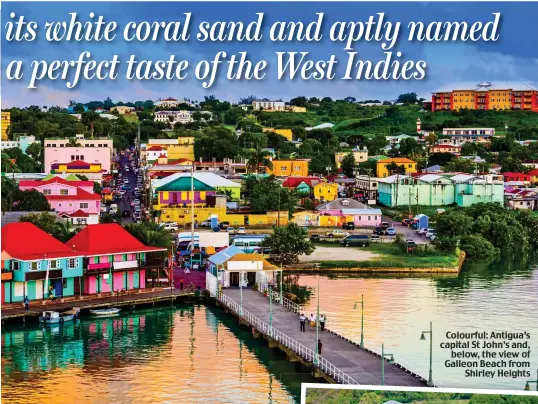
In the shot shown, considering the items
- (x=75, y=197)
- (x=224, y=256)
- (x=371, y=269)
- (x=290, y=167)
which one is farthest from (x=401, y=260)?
(x=290, y=167)

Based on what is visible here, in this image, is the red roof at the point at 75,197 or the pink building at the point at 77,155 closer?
the red roof at the point at 75,197

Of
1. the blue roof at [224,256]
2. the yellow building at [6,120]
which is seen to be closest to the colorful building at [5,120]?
the yellow building at [6,120]

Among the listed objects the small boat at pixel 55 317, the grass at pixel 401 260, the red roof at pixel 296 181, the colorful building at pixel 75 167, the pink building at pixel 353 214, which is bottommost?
the small boat at pixel 55 317

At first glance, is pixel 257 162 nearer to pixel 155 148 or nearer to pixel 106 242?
pixel 155 148

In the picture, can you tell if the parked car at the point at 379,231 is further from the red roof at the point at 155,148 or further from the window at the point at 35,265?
the red roof at the point at 155,148

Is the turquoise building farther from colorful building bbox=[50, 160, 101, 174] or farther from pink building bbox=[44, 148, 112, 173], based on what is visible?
pink building bbox=[44, 148, 112, 173]

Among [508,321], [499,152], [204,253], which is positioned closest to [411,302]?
[508,321]

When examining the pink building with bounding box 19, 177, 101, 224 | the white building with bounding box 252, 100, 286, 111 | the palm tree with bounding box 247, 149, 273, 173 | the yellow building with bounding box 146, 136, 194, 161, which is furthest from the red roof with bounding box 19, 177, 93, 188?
the white building with bounding box 252, 100, 286, 111
